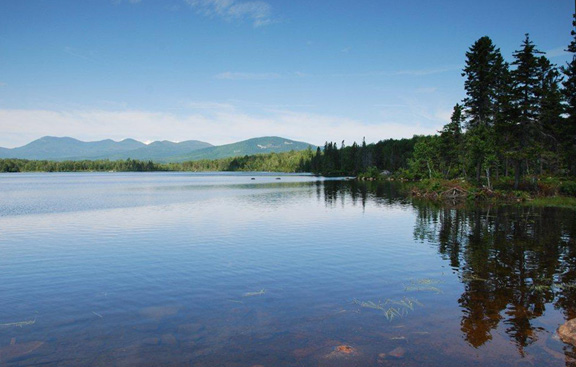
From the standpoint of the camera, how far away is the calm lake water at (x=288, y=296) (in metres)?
11.9

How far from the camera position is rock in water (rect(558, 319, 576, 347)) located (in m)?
12.2

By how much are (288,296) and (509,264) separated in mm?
14062

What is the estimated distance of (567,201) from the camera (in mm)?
51562

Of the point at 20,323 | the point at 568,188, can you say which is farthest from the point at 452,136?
the point at 20,323

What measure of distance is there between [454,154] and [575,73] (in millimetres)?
35761

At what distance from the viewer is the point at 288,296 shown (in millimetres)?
17344

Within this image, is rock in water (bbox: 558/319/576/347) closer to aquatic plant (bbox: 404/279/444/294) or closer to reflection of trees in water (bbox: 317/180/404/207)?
aquatic plant (bbox: 404/279/444/294)

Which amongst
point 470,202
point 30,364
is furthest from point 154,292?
point 470,202

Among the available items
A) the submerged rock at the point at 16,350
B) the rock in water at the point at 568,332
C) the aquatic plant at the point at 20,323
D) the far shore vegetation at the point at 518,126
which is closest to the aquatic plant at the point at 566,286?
the rock in water at the point at 568,332

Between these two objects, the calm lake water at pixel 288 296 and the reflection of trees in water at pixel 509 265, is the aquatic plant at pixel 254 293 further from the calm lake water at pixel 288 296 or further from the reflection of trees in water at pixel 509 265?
the reflection of trees in water at pixel 509 265

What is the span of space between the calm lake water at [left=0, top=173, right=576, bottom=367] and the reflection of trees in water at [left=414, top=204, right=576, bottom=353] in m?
0.11

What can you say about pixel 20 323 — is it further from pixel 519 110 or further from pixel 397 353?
pixel 519 110

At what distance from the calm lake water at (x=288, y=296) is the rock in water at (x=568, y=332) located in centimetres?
35

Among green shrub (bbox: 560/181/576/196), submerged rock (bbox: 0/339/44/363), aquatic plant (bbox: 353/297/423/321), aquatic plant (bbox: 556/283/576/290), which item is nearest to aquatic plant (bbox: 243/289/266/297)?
aquatic plant (bbox: 353/297/423/321)
